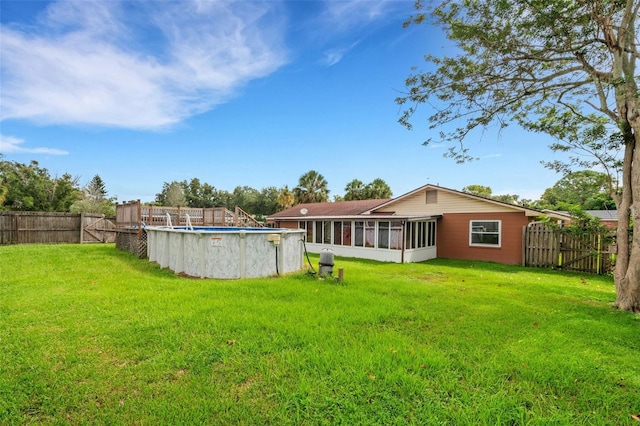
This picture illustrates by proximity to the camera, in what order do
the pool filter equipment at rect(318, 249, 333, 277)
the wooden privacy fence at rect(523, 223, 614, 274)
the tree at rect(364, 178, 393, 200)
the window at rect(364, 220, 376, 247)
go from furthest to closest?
the tree at rect(364, 178, 393, 200) → the window at rect(364, 220, 376, 247) → the wooden privacy fence at rect(523, 223, 614, 274) → the pool filter equipment at rect(318, 249, 333, 277)

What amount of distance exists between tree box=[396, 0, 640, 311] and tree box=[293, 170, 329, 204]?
2546cm

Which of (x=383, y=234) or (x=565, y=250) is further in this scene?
(x=383, y=234)

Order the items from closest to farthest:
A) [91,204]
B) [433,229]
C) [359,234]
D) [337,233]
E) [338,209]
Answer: [433,229], [359,234], [337,233], [338,209], [91,204]

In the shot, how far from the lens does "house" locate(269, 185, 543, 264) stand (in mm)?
13023

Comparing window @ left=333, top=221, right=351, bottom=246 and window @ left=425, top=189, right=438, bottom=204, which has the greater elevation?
window @ left=425, top=189, right=438, bottom=204

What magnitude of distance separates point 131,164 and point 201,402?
95.0ft

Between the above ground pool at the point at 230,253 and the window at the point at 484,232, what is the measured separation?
959 centimetres

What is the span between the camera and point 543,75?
704 cm

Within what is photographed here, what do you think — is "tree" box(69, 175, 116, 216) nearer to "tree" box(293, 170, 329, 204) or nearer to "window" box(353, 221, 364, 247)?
"tree" box(293, 170, 329, 204)

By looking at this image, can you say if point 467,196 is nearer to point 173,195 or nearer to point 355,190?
point 355,190

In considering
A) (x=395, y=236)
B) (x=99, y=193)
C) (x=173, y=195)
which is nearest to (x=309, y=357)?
(x=395, y=236)

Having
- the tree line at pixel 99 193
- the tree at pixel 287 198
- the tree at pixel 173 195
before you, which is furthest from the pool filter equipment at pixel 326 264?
the tree at pixel 173 195

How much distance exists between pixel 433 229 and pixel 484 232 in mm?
2317

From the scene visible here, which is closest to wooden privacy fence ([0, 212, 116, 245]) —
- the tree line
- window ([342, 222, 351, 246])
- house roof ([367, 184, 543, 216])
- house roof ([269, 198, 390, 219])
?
the tree line
